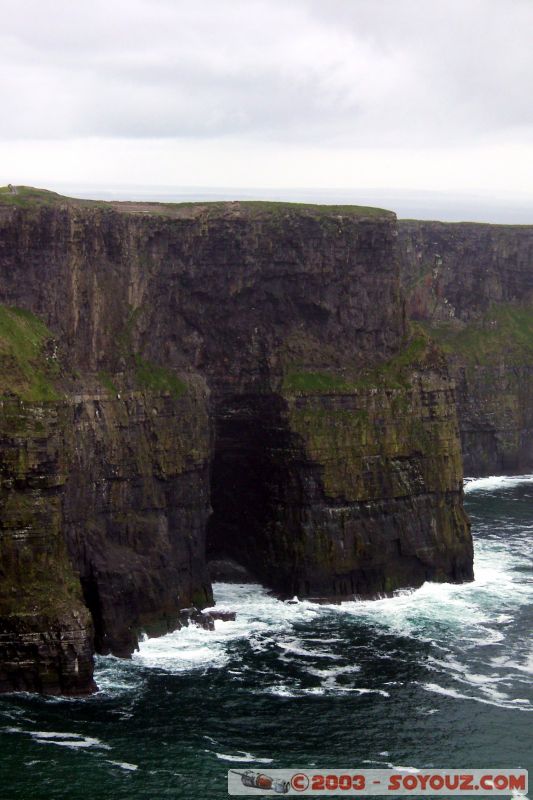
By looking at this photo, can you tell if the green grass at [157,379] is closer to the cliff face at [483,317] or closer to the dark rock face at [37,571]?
the dark rock face at [37,571]

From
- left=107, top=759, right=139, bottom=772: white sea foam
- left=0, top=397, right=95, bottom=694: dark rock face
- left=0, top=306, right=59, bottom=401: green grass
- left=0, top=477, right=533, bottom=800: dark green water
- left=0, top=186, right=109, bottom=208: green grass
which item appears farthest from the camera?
left=0, top=186, right=109, bottom=208: green grass

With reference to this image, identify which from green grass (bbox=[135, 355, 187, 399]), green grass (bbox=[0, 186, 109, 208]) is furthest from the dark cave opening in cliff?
green grass (bbox=[0, 186, 109, 208])

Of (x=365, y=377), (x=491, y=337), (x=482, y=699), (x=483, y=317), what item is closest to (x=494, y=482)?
(x=491, y=337)

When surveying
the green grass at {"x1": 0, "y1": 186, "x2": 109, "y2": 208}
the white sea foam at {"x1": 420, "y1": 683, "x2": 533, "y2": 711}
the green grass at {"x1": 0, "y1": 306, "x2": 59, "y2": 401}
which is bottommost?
the white sea foam at {"x1": 420, "y1": 683, "x2": 533, "y2": 711}

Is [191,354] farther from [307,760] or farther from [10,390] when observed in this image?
[307,760]

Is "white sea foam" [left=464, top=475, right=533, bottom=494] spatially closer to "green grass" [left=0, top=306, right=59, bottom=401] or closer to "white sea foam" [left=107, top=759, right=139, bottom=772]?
"green grass" [left=0, top=306, right=59, bottom=401]

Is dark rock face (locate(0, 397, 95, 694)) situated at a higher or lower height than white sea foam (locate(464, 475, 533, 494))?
higher

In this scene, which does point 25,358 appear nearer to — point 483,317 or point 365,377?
point 365,377
